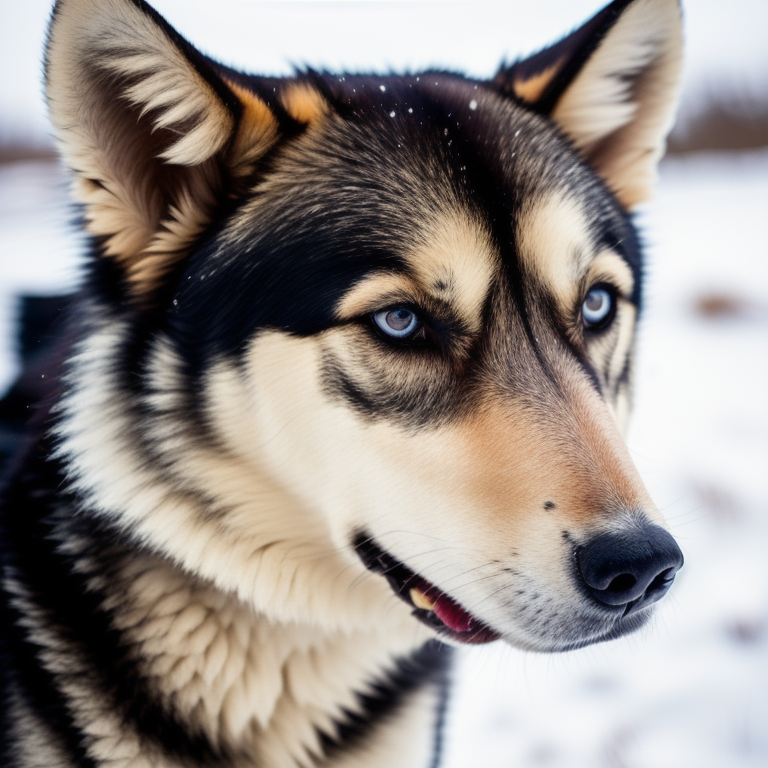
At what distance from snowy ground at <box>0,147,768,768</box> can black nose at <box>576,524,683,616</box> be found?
11.7 inches

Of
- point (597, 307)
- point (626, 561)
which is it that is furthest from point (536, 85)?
point (626, 561)

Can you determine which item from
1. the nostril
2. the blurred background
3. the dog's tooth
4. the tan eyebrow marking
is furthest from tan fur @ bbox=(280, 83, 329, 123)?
the nostril

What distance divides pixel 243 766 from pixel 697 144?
7.17m

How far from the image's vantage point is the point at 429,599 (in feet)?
5.55

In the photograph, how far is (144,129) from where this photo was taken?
168 centimetres

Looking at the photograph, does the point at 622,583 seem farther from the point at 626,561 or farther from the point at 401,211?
the point at 401,211

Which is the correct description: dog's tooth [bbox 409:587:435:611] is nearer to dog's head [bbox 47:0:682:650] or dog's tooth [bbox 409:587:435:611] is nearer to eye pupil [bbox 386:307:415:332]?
dog's head [bbox 47:0:682:650]

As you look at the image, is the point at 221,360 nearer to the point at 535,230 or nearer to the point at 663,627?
the point at 535,230

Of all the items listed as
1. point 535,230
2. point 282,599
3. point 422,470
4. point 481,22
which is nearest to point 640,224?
point 535,230

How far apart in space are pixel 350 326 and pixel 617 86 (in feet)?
3.64

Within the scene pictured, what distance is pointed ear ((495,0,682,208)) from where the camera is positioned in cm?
193

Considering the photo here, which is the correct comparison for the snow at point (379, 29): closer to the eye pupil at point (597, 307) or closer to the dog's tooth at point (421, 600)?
the eye pupil at point (597, 307)

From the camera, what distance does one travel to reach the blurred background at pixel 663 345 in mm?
2623

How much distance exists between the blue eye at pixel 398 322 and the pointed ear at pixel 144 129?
1.72 ft
